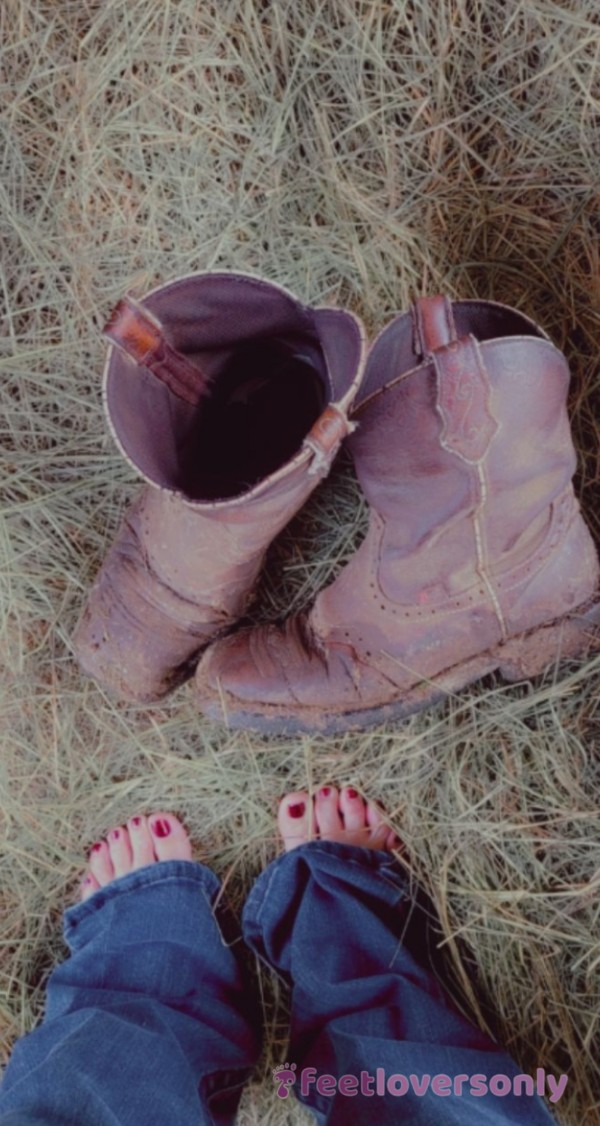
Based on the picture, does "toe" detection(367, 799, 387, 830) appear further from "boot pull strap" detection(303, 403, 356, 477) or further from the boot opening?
"boot pull strap" detection(303, 403, 356, 477)

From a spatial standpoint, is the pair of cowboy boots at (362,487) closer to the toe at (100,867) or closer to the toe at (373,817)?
the toe at (373,817)

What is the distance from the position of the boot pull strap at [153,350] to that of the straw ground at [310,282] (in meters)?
0.32

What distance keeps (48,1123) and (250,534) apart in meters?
0.76

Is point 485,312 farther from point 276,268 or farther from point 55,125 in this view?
point 55,125

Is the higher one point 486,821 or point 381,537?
point 381,537

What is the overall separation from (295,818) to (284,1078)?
0.37 metres

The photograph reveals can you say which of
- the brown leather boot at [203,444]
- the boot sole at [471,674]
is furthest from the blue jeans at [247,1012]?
the brown leather boot at [203,444]

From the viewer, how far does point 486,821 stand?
134 centimetres

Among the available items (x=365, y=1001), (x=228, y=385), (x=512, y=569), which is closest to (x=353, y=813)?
(x=365, y=1001)

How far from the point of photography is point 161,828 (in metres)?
1.46

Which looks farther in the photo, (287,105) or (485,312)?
(287,105)

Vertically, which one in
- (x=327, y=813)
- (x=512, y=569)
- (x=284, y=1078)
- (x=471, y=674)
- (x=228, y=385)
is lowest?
(x=284, y=1078)

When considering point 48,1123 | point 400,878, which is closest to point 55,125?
point 400,878

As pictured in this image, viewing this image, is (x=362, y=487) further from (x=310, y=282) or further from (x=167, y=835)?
(x=167, y=835)
